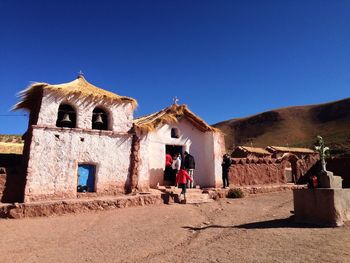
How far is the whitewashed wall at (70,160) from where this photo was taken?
12.2 metres

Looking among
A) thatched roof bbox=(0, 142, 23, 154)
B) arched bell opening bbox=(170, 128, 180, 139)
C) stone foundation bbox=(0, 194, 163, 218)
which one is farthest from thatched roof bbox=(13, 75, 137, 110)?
thatched roof bbox=(0, 142, 23, 154)

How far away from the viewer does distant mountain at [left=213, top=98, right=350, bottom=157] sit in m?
67.9

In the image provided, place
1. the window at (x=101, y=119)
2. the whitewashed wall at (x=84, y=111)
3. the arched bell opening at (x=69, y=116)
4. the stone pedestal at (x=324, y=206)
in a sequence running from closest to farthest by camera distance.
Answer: the stone pedestal at (x=324, y=206), the whitewashed wall at (x=84, y=111), the arched bell opening at (x=69, y=116), the window at (x=101, y=119)

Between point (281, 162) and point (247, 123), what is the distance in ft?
242

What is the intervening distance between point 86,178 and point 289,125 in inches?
2966

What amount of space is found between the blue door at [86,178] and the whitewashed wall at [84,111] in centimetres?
187

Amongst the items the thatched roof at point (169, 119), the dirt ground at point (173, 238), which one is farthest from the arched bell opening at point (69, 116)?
the dirt ground at point (173, 238)

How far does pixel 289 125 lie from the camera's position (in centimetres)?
8006

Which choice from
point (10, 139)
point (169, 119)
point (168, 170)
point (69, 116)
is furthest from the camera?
point (10, 139)

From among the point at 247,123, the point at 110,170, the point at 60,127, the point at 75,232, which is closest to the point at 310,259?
the point at 75,232

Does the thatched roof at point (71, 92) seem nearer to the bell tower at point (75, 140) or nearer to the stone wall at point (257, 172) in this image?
the bell tower at point (75, 140)

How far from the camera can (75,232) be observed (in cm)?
859

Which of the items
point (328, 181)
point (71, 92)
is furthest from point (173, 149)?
point (328, 181)

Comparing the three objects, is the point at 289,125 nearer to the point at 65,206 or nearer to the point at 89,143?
the point at 89,143
